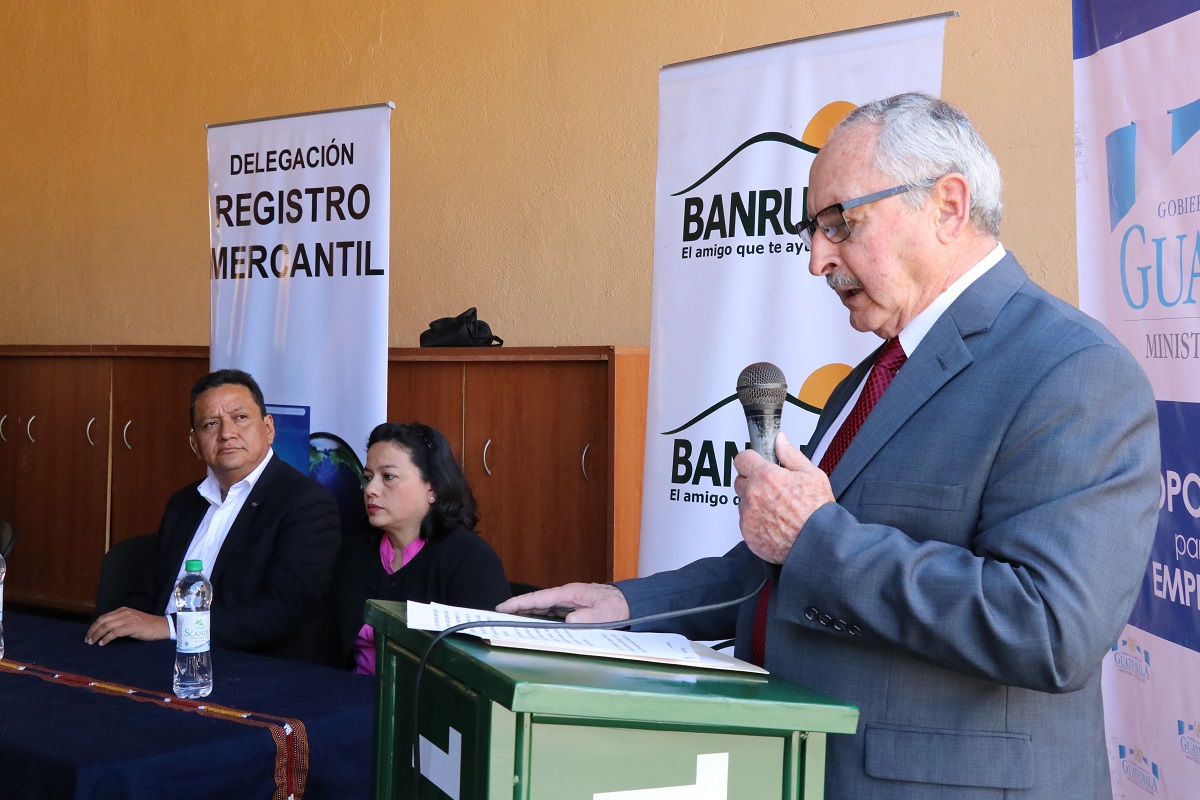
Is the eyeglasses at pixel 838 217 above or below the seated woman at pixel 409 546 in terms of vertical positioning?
above

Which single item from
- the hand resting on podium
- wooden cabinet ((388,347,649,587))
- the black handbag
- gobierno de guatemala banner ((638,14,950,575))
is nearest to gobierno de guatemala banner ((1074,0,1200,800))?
gobierno de guatemala banner ((638,14,950,575))

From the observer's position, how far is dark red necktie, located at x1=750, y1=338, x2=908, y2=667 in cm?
148

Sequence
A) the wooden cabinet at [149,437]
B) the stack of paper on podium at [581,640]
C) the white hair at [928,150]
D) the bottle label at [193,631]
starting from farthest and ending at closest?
the wooden cabinet at [149,437] → the bottle label at [193,631] → the white hair at [928,150] → the stack of paper on podium at [581,640]

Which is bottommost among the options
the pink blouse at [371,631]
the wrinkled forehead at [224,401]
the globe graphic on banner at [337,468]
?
the pink blouse at [371,631]

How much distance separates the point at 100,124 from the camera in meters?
7.07

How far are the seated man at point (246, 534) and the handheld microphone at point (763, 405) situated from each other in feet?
6.96

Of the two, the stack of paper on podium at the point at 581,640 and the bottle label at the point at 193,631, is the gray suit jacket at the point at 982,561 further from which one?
the bottle label at the point at 193,631

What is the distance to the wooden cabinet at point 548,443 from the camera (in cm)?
427

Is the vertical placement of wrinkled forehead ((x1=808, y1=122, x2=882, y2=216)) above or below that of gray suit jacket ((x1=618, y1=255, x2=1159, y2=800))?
above

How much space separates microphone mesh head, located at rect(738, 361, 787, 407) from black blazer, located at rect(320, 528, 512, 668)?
1.81m

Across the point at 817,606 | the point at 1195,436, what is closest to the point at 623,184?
the point at 1195,436

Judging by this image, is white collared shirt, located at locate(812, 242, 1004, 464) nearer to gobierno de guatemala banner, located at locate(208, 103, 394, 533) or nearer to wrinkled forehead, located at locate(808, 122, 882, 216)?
wrinkled forehead, located at locate(808, 122, 882, 216)

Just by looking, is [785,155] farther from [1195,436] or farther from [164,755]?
[164,755]

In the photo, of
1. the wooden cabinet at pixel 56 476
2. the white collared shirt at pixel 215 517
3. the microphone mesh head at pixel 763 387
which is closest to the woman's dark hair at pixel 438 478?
the white collared shirt at pixel 215 517
